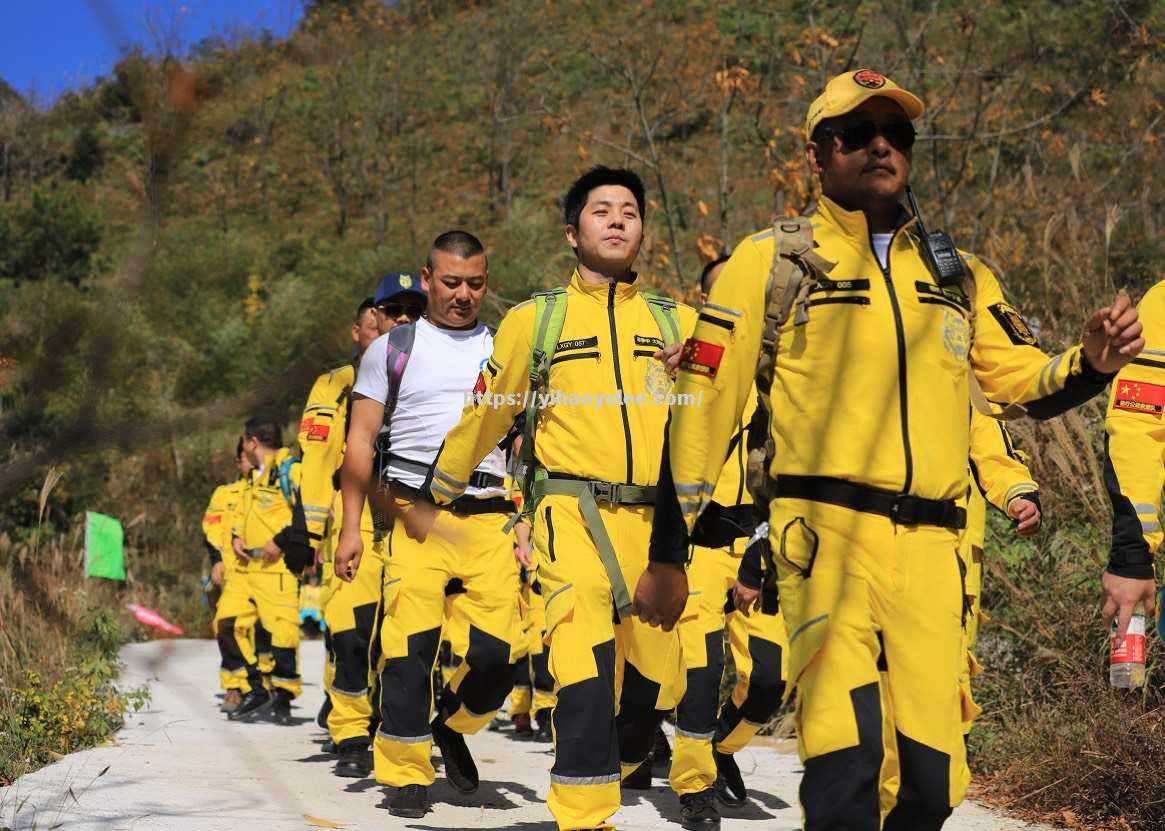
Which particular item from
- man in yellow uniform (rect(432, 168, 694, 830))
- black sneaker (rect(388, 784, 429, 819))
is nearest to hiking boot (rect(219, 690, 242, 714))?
black sneaker (rect(388, 784, 429, 819))

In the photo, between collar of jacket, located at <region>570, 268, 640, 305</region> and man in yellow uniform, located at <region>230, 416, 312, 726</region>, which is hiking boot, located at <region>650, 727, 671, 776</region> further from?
collar of jacket, located at <region>570, 268, 640, 305</region>

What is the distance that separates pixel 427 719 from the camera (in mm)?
7016

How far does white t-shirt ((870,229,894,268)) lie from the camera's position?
425cm

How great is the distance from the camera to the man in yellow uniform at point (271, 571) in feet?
35.3

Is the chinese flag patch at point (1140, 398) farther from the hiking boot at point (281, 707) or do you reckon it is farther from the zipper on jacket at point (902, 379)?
the hiking boot at point (281, 707)

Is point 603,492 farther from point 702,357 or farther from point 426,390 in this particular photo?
point 426,390

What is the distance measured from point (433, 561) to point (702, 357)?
3.13 metres

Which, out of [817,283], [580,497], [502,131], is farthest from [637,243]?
[502,131]

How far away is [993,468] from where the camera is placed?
19.5 ft

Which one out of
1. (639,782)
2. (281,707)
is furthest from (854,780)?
(281,707)

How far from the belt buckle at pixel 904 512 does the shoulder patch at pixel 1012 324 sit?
0.64 meters

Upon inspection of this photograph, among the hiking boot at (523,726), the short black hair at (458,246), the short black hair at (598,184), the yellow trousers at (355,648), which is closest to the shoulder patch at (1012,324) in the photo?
the short black hair at (598,184)

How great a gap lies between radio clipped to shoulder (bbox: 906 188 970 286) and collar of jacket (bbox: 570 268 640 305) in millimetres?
2042

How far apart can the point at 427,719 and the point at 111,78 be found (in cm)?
552
